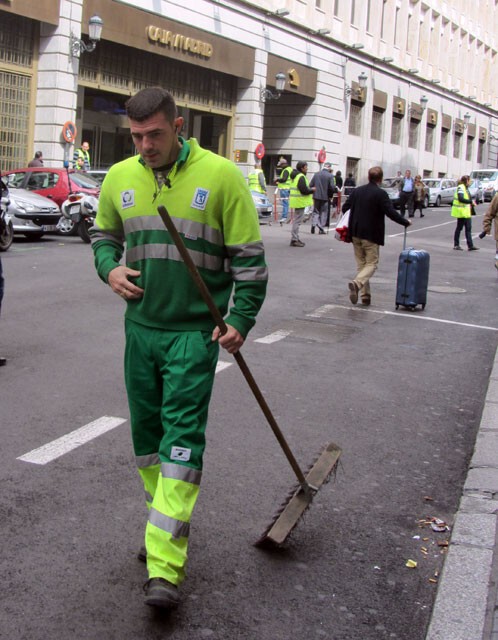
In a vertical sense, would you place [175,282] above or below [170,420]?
above

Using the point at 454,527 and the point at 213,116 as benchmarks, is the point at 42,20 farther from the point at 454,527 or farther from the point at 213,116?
the point at 454,527

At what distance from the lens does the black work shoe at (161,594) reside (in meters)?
3.32

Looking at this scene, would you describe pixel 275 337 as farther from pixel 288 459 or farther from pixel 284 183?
pixel 284 183

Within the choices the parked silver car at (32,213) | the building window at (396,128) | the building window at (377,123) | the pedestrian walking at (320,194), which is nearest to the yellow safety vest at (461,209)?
the pedestrian walking at (320,194)

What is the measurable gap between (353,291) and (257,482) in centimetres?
754

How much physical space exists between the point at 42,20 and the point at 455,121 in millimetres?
43836

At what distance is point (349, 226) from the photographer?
1270 cm

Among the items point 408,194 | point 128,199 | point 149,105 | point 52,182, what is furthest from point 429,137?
point 149,105

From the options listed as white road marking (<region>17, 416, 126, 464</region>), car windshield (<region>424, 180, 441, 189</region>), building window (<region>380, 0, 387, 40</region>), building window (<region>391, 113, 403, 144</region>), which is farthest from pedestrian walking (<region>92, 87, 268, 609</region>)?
building window (<region>391, 113, 403, 144</region>)

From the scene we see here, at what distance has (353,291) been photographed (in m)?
12.4

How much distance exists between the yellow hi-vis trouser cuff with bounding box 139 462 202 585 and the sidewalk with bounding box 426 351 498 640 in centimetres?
95

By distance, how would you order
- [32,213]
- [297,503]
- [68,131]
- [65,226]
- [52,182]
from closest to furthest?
[297,503]
[32,213]
[65,226]
[52,182]
[68,131]

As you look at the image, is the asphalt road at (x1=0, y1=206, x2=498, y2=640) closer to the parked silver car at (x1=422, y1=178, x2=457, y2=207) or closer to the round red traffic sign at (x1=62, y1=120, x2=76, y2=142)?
the round red traffic sign at (x1=62, y1=120, x2=76, y2=142)

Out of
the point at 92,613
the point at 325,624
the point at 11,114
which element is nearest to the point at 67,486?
the point at 92,613
